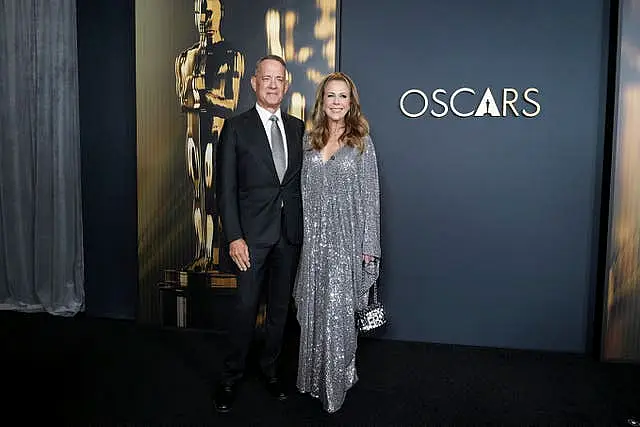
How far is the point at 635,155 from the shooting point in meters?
A: 3.37

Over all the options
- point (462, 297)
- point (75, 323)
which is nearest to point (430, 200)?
point (462, 297)

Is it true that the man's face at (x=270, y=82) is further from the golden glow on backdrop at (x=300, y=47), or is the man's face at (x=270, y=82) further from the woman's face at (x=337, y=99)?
the golden glow on backdrop at (x=300, y=47)

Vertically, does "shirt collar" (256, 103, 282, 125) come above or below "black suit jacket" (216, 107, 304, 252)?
above

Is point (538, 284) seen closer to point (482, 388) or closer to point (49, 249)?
point (482, 388)

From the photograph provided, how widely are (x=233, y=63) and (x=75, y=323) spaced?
2156 mm

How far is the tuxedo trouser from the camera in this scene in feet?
9.28

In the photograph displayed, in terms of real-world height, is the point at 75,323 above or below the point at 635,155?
below

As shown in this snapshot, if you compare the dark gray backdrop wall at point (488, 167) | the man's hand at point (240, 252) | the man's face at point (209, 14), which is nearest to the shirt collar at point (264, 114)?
the man's hand at point (240, 252)

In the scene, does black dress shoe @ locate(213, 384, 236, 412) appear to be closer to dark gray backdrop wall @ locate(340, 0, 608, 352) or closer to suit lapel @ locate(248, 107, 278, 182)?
suit lapel @ locate(248, 107, 278, 182)

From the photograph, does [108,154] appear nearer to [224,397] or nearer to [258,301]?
[258,301]

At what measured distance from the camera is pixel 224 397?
9.25ft

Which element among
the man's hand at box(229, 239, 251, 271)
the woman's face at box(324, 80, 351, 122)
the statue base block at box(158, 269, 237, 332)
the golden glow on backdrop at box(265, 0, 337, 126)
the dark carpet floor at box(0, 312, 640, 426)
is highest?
the golden glow on backdrop at box(265, 0, 337, 126)

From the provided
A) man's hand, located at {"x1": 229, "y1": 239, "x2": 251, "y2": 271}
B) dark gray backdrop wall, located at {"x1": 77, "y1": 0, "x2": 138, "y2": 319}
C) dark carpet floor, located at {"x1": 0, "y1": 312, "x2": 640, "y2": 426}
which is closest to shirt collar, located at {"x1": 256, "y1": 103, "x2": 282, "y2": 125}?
man's hand, located at {"x1": 229, "y1": 239, "x2": 251, "y2": 271}

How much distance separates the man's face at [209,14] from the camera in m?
3.81
